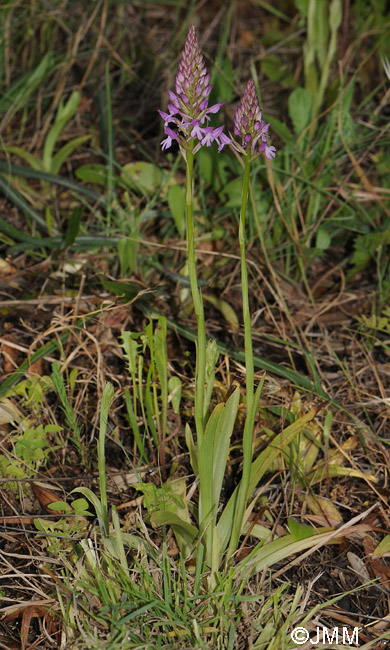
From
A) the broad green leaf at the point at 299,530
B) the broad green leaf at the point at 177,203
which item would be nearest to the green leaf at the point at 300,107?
the broad green leaf at the point at 177,203

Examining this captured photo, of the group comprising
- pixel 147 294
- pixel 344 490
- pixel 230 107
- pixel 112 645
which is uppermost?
pixel 230 107

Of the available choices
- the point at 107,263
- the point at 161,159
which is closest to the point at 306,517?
the point at 107,263

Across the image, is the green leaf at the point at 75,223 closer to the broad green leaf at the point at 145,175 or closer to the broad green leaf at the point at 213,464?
the broad green leaf at the point at 145,175

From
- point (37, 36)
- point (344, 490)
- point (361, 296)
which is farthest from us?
point (37, 36)

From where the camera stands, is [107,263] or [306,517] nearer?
[306,517]

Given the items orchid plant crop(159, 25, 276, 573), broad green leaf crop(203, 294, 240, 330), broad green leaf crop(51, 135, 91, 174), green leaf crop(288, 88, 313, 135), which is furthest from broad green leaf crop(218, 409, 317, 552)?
broad green leaf crop(51, 135, 91, 174)

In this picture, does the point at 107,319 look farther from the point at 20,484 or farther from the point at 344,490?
the point at 344,490
